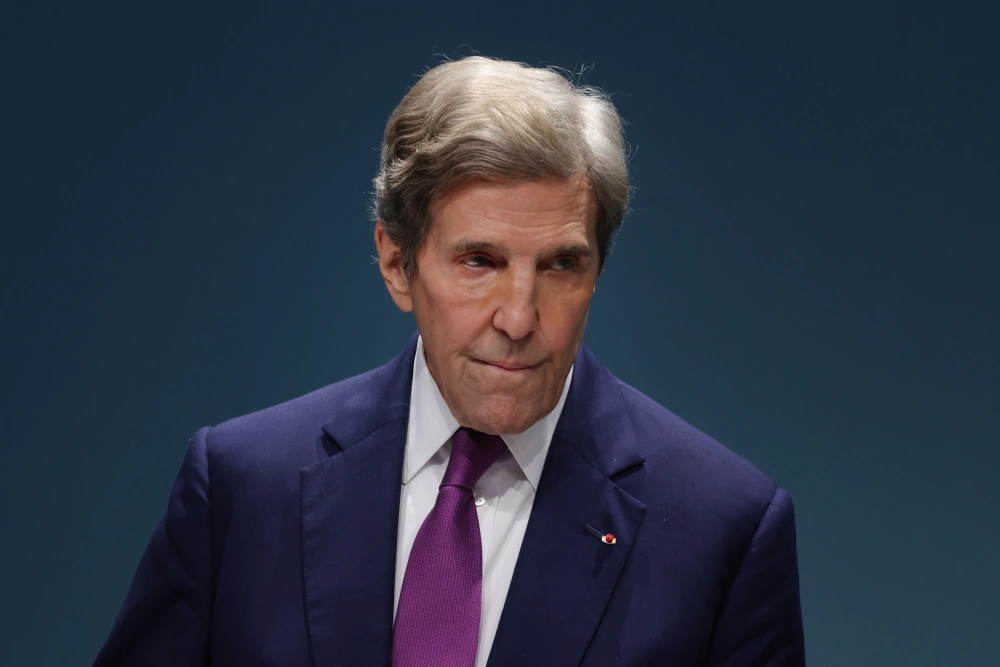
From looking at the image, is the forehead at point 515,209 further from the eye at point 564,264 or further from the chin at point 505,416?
the chin at point 505,416

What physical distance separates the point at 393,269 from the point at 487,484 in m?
0.33

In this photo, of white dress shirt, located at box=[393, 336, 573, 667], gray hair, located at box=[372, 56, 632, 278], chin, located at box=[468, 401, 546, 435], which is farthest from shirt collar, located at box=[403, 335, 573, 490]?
gray hair, located at box=[372, 56, 632, 278]

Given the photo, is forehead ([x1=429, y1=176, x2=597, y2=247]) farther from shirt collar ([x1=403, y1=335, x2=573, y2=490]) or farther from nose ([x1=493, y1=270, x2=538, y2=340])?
shirt collar ([x1=403, y1=335, x2=573, y2=490])

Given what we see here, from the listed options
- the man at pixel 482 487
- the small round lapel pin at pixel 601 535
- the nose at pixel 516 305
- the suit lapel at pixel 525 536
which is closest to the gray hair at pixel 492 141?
the man at pixel 482 487

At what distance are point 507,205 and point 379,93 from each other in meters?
0.95

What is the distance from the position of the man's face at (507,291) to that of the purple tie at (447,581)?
99 mm

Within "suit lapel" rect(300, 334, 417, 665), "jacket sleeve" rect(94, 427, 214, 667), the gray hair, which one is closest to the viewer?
the gray hair

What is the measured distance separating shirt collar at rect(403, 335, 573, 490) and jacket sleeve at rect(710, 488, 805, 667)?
1.06ft

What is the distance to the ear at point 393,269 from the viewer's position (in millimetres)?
1786

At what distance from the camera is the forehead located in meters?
1.61

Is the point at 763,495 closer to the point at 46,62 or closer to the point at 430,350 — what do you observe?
the point at 430,350

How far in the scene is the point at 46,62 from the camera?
7.87ft

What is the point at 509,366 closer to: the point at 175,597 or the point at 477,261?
the point at 477,261

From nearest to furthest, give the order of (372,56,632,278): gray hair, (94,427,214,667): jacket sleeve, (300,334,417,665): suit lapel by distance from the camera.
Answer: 1. (372,56,632,278): gray hair
2. (300,334,417,665): suit lapel
3. (94,427,214,667): jacket sleeve
